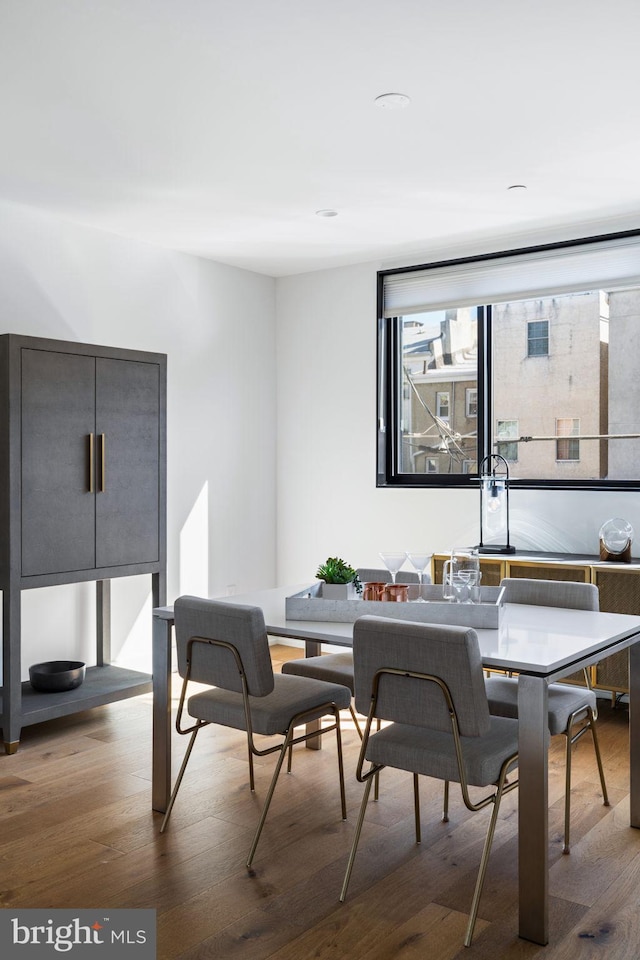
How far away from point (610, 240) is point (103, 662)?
363 cm

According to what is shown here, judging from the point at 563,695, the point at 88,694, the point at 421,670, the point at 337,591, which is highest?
the point at 337,591

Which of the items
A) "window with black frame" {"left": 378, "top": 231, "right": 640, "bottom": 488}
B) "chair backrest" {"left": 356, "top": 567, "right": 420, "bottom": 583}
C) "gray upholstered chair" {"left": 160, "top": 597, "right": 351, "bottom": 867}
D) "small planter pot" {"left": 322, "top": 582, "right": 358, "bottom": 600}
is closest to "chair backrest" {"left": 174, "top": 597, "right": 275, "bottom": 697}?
"gray upholstered chair" {"left": 160, "top": 597, "right": 351, "bottom": 867}

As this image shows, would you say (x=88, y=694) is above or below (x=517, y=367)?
below

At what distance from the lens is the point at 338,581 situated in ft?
10.1

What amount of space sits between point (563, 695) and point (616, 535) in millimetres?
1609

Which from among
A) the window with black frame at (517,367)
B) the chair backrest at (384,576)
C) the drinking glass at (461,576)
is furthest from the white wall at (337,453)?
the drinking glass at (461,576)

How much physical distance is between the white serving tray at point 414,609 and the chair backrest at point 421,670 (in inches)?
16.2

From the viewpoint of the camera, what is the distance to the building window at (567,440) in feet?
15.8

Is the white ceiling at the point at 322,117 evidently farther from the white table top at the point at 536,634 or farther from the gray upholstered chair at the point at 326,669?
the gray upholstered chair at the point at 326,669

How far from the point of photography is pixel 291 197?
13.7ft

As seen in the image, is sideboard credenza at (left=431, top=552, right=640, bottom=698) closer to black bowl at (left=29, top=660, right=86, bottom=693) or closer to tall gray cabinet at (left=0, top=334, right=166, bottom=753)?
tall gray cabinet at (left=0, top=334, right=166, bottom=753)

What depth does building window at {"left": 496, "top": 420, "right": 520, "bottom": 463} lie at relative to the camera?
5050 millimetres

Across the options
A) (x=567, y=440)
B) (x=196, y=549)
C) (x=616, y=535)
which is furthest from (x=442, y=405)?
(x=196, y=549)

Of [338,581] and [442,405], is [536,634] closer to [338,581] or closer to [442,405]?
[338,581]
